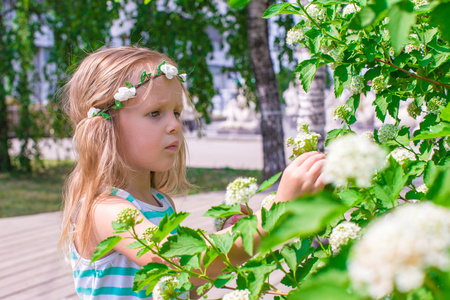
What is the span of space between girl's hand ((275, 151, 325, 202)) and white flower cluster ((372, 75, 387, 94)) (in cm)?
37

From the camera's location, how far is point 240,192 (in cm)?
78

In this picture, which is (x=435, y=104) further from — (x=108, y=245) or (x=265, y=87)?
(x=265, y=87)

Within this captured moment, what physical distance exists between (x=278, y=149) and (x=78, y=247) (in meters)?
4.87

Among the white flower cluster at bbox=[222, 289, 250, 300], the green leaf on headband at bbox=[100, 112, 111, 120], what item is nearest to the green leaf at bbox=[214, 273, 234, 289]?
the white flower cluster at bbox=[222, 289, 250, 300]

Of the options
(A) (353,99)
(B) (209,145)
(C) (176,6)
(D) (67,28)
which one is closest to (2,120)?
(D) (67,28)

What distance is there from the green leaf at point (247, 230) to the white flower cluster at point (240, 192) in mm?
53

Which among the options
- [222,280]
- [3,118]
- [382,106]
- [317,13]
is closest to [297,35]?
[317,13]

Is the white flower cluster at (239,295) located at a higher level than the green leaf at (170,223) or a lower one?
lower

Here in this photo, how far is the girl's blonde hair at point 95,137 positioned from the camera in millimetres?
1617

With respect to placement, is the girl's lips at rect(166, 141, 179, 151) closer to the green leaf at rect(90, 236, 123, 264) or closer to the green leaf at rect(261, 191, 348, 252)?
the green leaf at rect(90, 236, 123, 264)

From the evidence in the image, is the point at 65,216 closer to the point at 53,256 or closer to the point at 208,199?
the point at 53,256

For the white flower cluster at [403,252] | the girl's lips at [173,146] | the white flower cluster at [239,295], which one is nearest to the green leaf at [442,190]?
the white flower cluster at [403,252]

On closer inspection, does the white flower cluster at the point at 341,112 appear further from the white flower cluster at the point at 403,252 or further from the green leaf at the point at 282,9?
the white flower cluster at the point at 403,252

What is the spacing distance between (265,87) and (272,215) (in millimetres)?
5431
